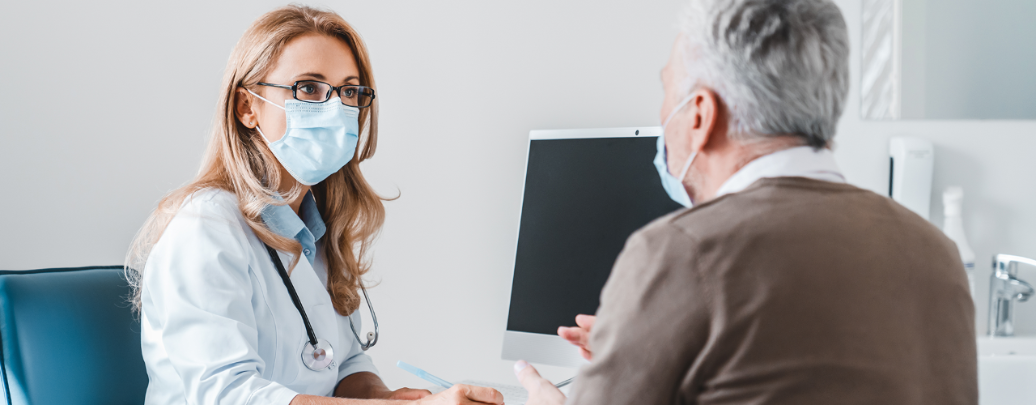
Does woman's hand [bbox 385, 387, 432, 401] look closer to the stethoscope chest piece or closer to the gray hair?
the stethoscope chest piece

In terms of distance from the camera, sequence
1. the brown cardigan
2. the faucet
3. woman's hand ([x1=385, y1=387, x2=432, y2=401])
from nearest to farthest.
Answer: the brown cardigan, woman's hand ([x1=385, y1=387, x2=432, y2=401]), the faucet

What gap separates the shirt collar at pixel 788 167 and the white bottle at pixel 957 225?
3.63ft

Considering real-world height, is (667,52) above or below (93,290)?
above

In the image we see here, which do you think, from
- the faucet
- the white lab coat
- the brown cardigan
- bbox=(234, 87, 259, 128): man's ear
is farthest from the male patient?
the faucet

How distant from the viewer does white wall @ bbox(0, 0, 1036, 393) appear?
181 cm

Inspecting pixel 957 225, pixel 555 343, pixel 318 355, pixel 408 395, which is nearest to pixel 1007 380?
pixel 957 225

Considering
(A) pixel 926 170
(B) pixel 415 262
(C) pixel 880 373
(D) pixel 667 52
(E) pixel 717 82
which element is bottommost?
(B) pixel 415 262

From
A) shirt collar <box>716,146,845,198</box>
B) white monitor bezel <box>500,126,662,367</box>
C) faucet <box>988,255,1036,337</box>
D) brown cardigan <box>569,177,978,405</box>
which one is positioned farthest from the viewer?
faucet <box>988,255,1036,337</box>

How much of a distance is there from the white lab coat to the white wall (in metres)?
0.65

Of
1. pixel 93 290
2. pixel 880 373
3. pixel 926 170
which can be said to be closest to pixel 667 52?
pixel 926 170

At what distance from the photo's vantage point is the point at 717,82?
0.71 metres

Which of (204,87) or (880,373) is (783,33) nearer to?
(880,373)

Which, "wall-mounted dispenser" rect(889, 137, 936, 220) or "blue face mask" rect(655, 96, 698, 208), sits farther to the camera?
"wall-mounted dispenser" rect(889, 137, 936, 220)

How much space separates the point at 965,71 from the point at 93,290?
6.46 feet
